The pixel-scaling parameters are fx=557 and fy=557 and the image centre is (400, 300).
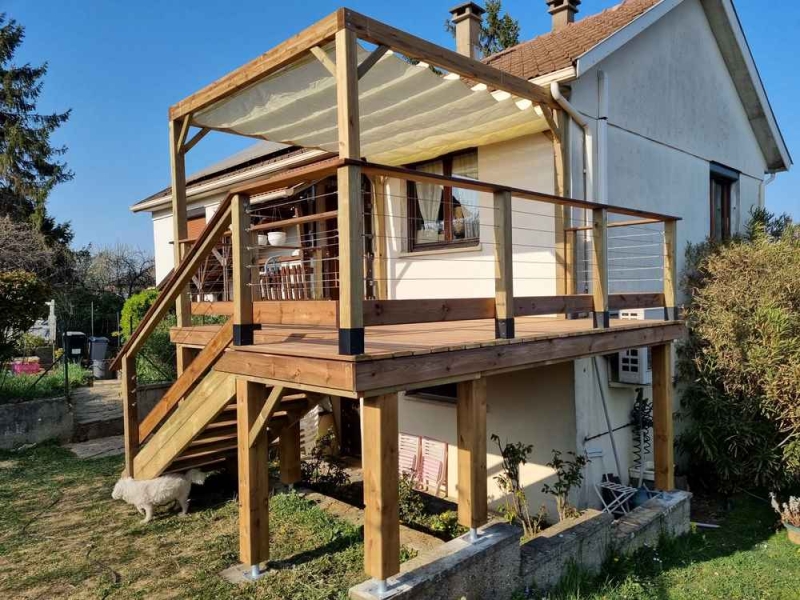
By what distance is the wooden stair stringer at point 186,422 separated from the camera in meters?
4.56

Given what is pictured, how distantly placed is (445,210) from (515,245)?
1350mm

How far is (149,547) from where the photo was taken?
16.1 ft

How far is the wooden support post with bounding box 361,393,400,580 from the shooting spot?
127 inches

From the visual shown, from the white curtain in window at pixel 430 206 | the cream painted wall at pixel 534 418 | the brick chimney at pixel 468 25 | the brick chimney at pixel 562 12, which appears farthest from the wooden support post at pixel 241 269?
the brick chimney at pixel 562 12

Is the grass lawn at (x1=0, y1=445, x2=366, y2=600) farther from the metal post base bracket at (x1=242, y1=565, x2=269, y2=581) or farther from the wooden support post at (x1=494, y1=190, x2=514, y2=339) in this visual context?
the wooden support post at (x1=494, y1=190, x2=514, y2=339)

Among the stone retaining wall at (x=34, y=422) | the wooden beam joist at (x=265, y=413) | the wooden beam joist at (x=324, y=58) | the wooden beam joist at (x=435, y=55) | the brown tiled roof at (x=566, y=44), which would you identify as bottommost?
the stone retaining wall at (x=34, y=422)

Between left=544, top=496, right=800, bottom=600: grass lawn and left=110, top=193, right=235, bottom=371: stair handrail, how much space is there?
370 cm

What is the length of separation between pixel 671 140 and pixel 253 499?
7.50 metres

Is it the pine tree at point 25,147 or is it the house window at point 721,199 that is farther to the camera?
the pine tree at point 25,147

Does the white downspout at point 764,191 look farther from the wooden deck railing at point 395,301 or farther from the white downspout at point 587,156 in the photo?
the wooden deck railing at point 395,301

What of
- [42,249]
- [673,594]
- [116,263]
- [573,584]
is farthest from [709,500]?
[116,263]

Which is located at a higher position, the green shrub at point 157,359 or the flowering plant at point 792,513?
the green shrub at point 157,359

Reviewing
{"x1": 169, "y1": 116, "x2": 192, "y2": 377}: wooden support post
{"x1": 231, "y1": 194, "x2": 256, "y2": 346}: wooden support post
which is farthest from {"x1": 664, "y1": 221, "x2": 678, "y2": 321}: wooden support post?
{"x1": 169, "y1": 116, "x2": 192, "y2": 377}: wooden support post

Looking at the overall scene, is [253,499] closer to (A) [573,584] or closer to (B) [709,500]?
(A) [573,584]
